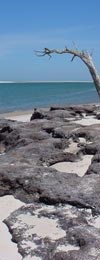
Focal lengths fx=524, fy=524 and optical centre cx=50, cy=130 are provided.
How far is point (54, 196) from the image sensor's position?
7.61 metres

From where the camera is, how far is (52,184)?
7.97 meters

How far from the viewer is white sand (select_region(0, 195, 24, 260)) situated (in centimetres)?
607

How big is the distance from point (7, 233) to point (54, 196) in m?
1.09

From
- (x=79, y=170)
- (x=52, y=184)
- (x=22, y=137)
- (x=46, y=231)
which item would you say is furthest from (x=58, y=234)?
(x=22, y=137)

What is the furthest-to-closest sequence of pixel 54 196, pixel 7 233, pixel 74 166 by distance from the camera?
pixel 74 166, pixel 54 196, pixel 7 233

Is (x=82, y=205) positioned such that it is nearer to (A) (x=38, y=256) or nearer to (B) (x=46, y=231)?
(B) (x=46, y=231)

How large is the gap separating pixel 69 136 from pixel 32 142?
1363 millimetres

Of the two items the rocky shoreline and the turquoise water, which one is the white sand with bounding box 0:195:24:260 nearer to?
the rocky shoreline

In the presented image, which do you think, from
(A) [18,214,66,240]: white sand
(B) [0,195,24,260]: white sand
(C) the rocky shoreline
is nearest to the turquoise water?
(C) the rocky shoreline

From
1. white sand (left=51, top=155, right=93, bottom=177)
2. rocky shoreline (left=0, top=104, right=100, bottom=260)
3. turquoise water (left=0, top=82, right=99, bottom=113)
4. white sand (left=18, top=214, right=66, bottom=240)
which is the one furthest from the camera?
turquoise water (left=0, top=82, right=99, bottom=113)

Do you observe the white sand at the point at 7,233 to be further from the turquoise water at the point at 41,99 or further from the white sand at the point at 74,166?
the turquoise water at the point at 41,99

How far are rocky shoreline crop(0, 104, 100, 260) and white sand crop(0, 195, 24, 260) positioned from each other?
0.07m

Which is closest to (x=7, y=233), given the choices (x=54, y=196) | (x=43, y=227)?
(x=43, y=227)

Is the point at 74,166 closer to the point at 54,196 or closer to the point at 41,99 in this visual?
the point at 54,196
